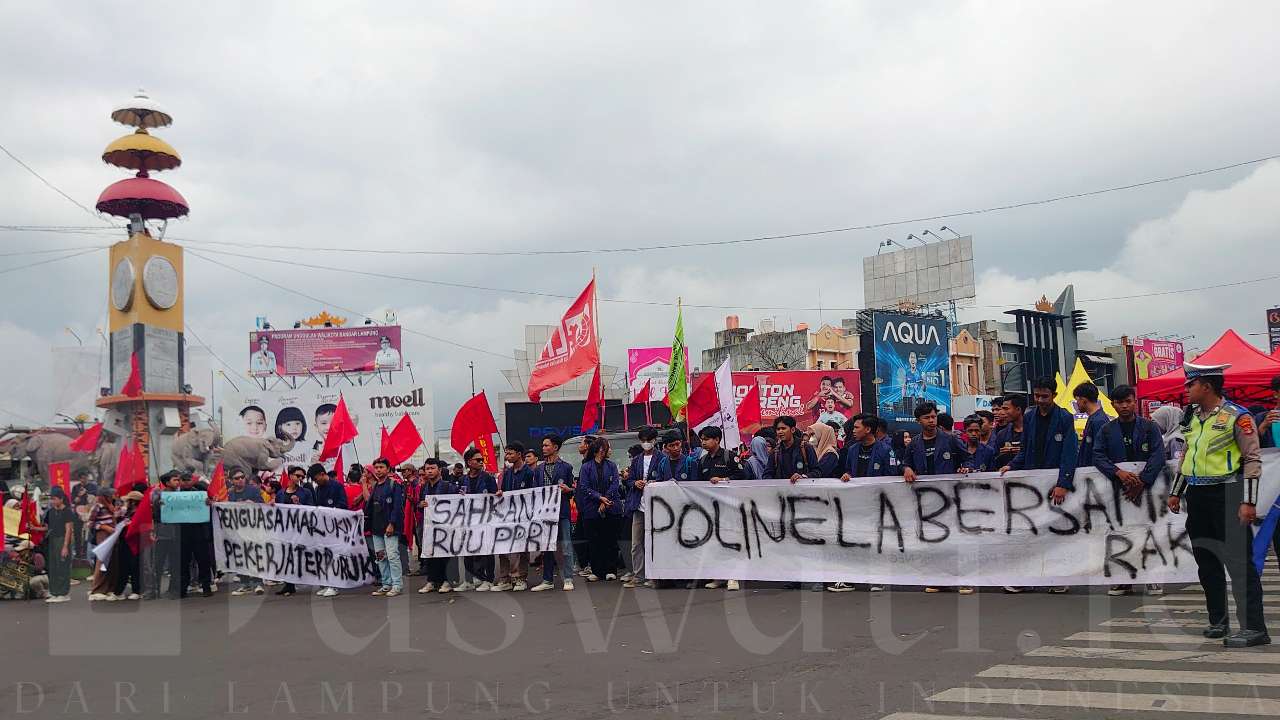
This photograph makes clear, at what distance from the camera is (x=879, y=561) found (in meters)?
10.5

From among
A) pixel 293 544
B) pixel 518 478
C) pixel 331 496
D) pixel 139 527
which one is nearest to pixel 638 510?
pixel 518 478

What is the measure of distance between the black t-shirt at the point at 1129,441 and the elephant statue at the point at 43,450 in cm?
5098

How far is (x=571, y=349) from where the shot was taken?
1723 centimetres

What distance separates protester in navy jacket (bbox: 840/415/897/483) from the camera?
10898mm

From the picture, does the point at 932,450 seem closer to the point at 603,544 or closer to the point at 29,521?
the point at 603,544

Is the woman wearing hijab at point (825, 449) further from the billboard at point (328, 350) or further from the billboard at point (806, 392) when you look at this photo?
the billboard at point (328, 350)

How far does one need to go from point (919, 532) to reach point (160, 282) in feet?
146

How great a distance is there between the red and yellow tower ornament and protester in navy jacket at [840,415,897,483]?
4145cm

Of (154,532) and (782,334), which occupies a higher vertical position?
(782,334)

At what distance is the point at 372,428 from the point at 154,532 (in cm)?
3953

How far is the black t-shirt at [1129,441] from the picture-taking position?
9.30 metres

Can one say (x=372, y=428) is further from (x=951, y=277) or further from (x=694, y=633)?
(x=694, y=633)

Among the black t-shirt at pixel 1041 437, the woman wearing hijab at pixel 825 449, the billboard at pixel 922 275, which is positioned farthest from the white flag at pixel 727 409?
the billboard at pixel 922 275

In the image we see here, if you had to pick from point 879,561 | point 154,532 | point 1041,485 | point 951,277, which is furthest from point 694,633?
point 951,277
